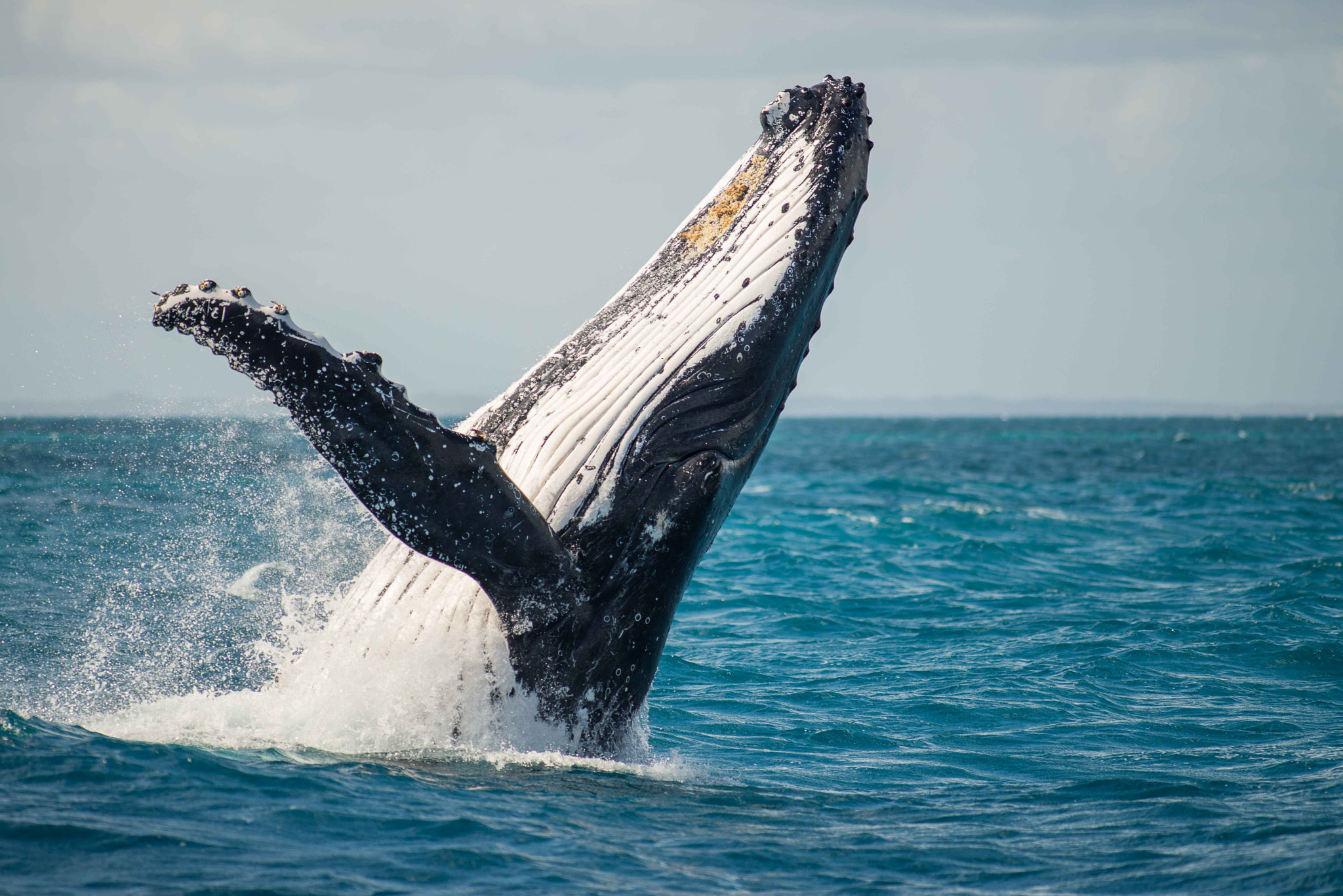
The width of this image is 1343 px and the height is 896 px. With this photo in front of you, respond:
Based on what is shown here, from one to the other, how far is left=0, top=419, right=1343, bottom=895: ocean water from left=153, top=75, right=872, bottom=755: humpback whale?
680mm

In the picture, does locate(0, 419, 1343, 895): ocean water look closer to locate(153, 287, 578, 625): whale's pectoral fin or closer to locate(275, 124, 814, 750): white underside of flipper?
locate(275, 124, 814, 750): white underside of flipper

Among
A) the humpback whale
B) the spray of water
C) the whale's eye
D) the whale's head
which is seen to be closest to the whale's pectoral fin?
the humpback whale

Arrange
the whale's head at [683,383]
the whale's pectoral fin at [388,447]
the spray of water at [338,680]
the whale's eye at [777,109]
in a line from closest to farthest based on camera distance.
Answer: the whale's pectoral fin at [388,447], the whale's head at [683,383], the spray of water at [338,680], the whale's eye at [777,109]

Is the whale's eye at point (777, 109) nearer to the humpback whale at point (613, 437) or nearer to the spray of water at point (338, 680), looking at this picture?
the humpback whale at point (613, 437)

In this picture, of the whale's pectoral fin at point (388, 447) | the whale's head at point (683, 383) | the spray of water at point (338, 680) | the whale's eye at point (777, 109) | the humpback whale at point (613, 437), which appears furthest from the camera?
the whale's eye at point (777, 109)

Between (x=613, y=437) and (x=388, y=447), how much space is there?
3.62ft

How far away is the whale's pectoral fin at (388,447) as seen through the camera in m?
4.30

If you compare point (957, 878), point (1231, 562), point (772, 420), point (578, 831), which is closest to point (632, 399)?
point (772, 420)

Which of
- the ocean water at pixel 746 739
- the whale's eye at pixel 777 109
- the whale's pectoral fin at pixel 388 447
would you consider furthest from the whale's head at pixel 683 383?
the ocean water at pixel 746 739

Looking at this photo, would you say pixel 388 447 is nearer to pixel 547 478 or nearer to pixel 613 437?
pixel 547 478

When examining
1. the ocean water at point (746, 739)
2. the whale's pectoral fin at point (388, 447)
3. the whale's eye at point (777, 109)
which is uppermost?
the whale's eye at point (777, 109)

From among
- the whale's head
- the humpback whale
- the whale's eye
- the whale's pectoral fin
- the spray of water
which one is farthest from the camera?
the whale's eye

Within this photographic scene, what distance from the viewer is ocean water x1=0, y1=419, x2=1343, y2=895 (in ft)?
15.0

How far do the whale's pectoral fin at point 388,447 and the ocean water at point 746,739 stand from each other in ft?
3.81
